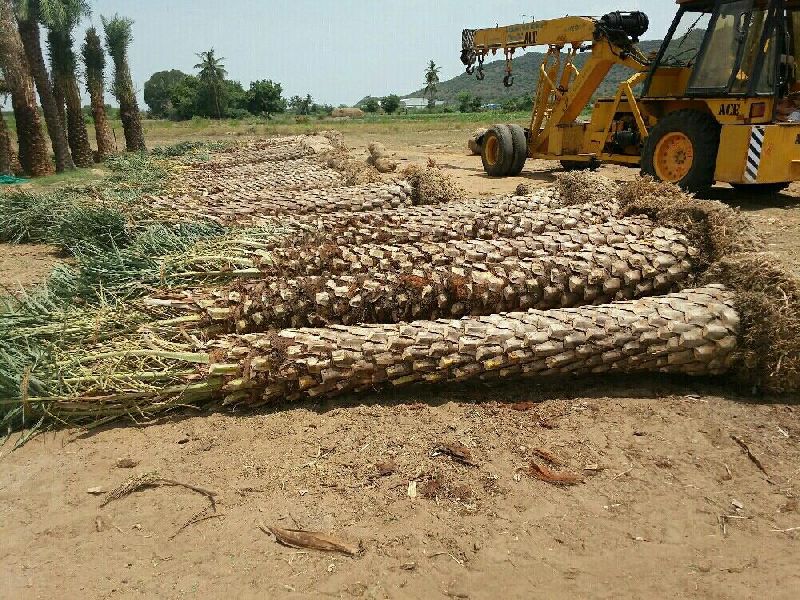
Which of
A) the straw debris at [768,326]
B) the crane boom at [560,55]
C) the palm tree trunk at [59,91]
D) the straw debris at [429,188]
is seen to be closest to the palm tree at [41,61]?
the palm tree trunk at [59,91]

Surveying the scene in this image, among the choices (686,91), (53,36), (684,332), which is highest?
(53,36)

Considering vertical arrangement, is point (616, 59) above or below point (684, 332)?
above

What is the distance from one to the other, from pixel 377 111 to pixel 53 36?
61.9 meters

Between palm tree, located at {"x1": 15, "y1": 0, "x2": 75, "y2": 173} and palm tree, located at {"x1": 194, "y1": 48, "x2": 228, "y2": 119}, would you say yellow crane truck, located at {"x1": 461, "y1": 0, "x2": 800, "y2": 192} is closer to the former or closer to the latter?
palm tree, located at {"x1": 15, "y1": 0, "x2": 75, "y2": 173}

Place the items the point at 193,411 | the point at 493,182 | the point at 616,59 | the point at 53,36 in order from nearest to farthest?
the point at 193,411 < the point at 616,59 < the point at 493,182 < the point at 53,36

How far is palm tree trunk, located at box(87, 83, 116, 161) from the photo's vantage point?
21.7m

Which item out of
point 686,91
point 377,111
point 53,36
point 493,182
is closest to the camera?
point 686,91

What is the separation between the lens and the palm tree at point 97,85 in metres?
21.8

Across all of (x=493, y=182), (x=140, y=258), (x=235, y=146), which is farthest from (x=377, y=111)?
(x=140, y=258)

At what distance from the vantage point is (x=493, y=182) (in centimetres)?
1182

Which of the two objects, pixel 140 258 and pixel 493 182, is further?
pixel 493 182

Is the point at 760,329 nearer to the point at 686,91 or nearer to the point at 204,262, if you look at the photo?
the point at 204,262

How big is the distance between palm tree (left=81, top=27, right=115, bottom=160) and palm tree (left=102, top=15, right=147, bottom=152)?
129cm

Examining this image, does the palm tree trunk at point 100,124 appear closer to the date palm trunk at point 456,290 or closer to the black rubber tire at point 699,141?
the black rubber tire at point 699,141
